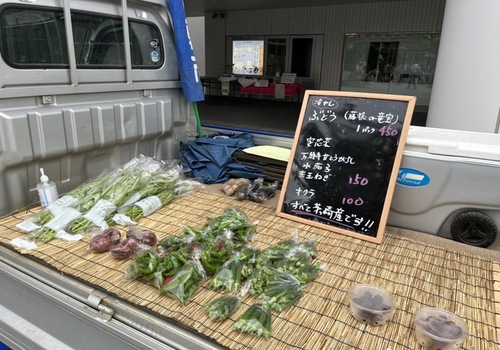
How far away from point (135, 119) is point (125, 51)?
1.58ft

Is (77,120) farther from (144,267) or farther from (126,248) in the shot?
(144,267)

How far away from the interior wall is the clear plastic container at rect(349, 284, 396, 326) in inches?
489

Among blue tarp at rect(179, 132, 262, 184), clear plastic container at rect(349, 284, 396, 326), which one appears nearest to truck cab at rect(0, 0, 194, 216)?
blue tarp at rect(179, 132, 262, 184)

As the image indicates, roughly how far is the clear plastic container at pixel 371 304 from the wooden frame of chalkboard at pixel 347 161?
53 centimetres

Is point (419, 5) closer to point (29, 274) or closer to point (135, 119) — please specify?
point (135, 119)

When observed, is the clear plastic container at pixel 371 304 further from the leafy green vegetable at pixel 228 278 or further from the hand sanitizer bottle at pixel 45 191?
the hand sanitizer bottle at pixel 45 191

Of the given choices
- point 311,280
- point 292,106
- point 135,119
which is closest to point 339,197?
point 311,280

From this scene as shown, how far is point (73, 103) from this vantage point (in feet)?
7.11

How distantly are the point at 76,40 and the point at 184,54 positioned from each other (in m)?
Result: 0.88

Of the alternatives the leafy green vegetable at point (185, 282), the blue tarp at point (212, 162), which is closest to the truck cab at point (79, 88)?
the blue tarp at point (212, 162)

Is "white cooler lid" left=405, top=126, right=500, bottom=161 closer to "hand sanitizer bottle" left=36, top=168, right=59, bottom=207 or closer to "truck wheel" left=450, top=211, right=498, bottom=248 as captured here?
"truck wheel" left=450, top=211, right=498, bottom=248

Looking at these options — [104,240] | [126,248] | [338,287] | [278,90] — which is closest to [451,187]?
[338,287]

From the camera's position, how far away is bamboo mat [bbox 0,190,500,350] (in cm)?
123

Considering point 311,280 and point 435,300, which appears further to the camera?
point 311,280
